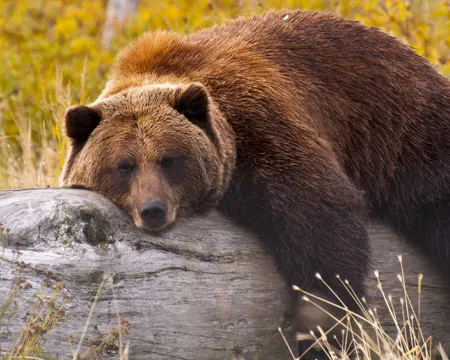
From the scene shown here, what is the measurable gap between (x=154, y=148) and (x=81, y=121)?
515mm

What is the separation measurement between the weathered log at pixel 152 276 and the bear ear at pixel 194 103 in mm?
630

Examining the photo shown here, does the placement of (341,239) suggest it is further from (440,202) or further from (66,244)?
(66,244)

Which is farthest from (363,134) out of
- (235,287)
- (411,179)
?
(235,287)

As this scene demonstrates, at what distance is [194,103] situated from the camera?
5.31 metres

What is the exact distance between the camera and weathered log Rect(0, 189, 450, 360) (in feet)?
14.3

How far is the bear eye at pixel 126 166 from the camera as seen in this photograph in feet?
16.7

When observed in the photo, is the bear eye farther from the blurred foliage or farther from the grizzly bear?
the blurred foliage

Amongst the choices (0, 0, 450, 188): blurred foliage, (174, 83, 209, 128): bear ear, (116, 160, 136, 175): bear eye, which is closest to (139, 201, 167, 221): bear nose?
(116, 160, 136, 175): bear eye

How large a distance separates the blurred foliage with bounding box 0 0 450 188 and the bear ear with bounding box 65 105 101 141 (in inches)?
102

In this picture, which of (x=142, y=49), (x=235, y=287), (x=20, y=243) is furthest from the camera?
(x=142, y=49)

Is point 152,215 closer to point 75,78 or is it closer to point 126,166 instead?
point 126,166

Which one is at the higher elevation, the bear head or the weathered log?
the bear head

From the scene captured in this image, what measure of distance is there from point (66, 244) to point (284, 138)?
1.65 m

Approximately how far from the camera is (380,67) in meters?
6.22
